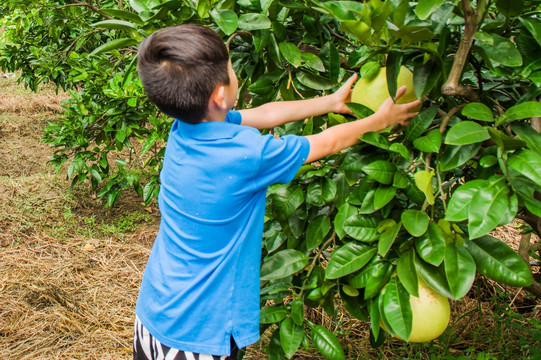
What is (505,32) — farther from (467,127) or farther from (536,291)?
(536,291)

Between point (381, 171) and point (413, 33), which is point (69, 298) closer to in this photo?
point (381, 171)

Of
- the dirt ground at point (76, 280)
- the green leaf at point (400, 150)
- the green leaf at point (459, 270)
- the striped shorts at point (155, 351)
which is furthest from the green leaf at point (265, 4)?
the dirt ground at point (76, 280)

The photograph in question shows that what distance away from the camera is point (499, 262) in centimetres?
101

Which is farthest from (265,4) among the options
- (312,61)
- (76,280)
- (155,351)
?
(76,280)

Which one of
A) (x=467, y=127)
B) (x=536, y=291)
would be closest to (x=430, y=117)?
(x=467, y=127)

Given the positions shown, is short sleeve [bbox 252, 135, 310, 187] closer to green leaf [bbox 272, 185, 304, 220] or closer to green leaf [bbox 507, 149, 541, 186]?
green leaf [bbox 272, 185, 304, 220]

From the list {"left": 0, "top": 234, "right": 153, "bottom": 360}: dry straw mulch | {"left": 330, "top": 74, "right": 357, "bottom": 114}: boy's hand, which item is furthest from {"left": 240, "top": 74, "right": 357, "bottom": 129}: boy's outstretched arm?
{"left": 0, "top": 234, "right": 153, "bottom": 360}: dry straw mulch

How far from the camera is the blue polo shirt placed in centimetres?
123

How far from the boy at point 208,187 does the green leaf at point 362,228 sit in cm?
18

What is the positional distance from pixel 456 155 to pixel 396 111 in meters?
0.20

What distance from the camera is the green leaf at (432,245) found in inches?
38.9

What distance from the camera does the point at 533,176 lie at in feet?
2.83

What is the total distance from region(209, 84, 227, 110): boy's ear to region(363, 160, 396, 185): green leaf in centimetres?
40

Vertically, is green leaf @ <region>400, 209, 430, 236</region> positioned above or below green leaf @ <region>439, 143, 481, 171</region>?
below
